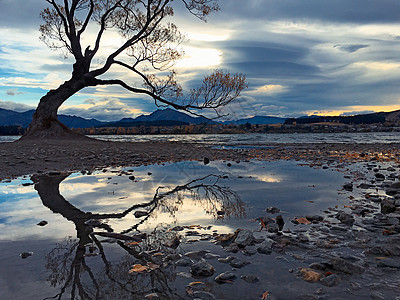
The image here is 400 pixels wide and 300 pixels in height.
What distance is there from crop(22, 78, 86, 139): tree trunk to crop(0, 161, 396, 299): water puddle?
19028 millimetres

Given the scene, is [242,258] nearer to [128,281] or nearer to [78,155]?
[128,281]

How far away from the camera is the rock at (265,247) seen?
4.27m

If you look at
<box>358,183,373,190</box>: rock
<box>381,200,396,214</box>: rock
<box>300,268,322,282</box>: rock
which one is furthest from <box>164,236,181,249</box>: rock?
<box>358,183,373,190</box>: rock

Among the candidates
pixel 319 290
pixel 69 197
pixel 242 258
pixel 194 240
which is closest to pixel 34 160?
pixel 69 197

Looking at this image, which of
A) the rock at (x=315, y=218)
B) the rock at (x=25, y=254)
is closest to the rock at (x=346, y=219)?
the rock at (x=315, y=218)

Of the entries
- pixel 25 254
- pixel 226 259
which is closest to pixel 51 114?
pixel 25 254

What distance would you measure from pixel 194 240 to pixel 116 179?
23.1 ft

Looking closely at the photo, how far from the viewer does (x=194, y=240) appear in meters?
4.78

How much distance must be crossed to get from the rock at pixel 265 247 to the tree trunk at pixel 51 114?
27225mm

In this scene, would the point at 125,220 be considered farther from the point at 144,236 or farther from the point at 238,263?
the point at 238,263

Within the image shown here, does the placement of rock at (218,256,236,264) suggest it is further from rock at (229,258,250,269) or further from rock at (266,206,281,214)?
rock at (266,206,281,214)

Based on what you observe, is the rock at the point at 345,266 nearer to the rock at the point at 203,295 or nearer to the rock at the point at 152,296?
the rock at the point at 203,295

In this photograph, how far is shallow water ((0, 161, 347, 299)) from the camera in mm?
3309

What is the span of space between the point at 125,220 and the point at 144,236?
1205mm
